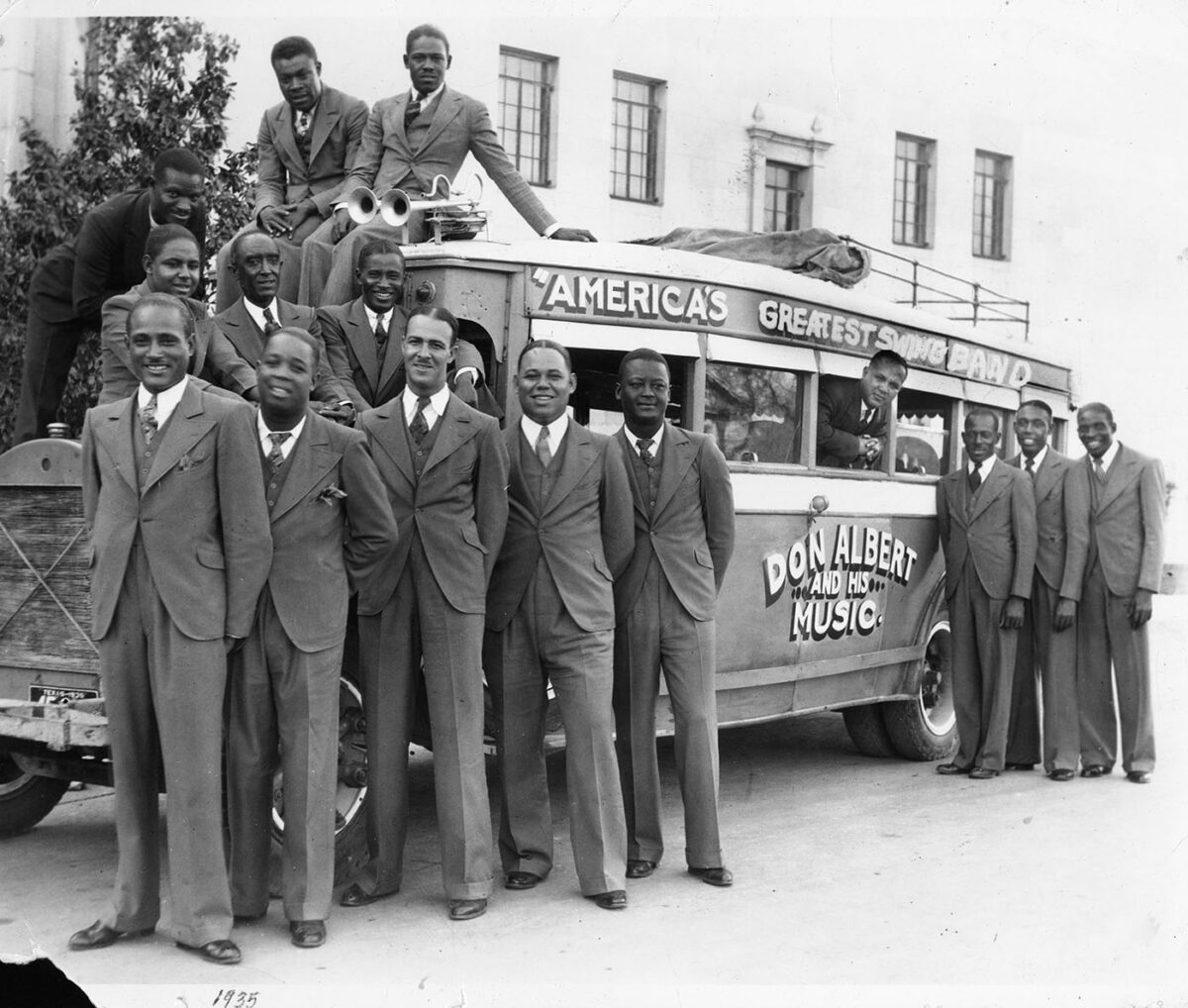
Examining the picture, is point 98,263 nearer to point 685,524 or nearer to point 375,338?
point 375,338

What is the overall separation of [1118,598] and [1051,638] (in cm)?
45

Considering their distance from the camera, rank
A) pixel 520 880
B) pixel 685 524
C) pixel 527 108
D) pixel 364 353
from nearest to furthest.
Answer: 1. pixel 520 880
2. pixel 685 524
3. pixel 364 353
4. pixel 527 108

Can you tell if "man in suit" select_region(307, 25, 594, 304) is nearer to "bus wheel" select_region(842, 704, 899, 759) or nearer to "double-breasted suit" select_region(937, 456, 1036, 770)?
"double-breasted suit" select_region(937, 456, 1036, 770)

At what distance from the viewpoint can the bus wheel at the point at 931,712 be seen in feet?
28.9

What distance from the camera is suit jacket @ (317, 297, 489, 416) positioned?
611 cm

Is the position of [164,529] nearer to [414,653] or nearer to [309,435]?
[309,435]

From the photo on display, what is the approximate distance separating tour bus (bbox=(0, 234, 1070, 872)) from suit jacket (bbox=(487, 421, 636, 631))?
67cm

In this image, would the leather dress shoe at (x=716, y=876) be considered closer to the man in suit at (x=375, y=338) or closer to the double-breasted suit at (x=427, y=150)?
the man in suit at (x=375, y=338)

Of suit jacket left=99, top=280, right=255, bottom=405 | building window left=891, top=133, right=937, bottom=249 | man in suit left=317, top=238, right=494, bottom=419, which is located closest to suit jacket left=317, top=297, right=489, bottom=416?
man in suit left=317, top=238, right=494, bottom=419

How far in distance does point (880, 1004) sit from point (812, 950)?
0.43m

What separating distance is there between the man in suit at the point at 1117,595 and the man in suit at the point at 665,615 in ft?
11.3

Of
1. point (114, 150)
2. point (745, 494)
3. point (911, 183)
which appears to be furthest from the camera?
point (911, 183)

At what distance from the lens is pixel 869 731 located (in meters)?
8.90

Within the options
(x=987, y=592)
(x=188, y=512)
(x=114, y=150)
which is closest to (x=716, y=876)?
(x=188, y=512)
